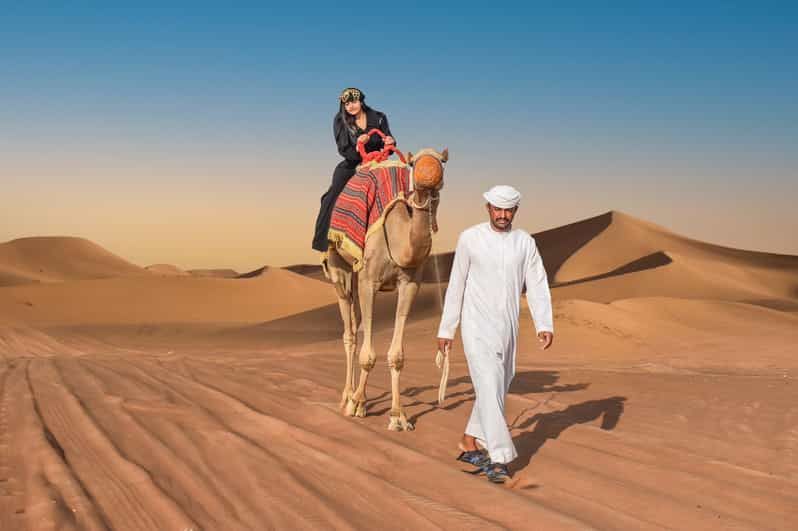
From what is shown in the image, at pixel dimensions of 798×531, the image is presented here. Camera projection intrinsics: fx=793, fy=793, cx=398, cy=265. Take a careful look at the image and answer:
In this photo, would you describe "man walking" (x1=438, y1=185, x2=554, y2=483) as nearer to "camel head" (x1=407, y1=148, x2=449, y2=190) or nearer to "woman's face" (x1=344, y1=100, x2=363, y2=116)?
"camel head" (x1=407, y1=148, x2=449, y2=190)

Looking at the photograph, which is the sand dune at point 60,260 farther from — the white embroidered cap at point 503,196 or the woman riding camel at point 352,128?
the white embroidered cap at point 503,196

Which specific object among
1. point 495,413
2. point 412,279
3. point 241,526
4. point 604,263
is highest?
point 604,263

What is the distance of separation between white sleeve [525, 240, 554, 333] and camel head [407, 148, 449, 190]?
1186 millimetres

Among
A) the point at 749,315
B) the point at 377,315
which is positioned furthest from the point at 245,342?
the point at 749,315

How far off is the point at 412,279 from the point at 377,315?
2191 centimetres

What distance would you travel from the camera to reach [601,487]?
5316 mm

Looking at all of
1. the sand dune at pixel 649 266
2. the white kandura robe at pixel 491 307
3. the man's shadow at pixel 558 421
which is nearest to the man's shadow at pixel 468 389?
the man's shadow at pixel 558 421

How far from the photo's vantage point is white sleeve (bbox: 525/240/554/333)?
230 inches

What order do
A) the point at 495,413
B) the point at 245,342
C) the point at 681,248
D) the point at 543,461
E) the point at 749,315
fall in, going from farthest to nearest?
the point at 681,248 → the point at 245,342 → the point at 749,315 → the point at 543,461 → the point at 495,413

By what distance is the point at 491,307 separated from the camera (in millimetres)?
5734

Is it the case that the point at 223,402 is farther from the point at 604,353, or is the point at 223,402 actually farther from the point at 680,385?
the point at 604,353

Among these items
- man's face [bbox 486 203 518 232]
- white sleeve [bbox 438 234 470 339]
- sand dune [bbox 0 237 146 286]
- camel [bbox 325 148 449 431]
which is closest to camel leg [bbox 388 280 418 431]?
camel [bbox 325 148 449 431]

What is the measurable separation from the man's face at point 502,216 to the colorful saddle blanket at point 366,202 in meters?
1.82

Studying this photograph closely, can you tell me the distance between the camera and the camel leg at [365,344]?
7680mm
